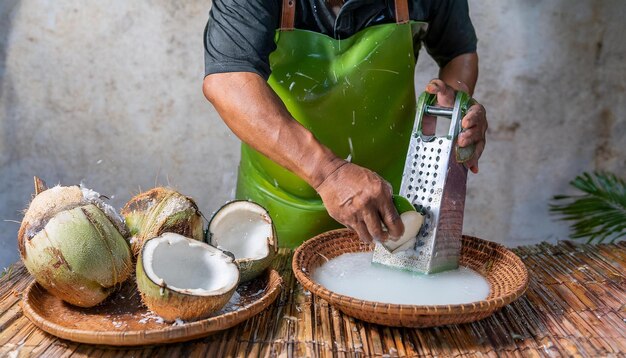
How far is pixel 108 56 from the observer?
372 centimetres

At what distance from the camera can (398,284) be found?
5.32ft

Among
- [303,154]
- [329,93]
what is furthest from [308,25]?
[303,154]

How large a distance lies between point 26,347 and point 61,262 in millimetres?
195

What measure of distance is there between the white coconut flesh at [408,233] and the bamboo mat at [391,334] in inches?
8.9

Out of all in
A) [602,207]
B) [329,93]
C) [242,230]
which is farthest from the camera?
[602,207]

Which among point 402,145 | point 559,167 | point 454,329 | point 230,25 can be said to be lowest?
point 559,167

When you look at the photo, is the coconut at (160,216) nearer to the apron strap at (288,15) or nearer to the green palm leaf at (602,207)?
the apron strap at (288,15)

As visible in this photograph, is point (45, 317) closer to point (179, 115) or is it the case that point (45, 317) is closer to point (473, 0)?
point (179, 115)

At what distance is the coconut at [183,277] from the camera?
4.44 ft

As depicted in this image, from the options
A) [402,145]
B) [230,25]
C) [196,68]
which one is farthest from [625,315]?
[196,68]

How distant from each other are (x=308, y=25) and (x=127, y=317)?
42.7 inches

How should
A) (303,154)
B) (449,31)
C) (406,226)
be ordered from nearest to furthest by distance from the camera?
1. (406,226)
2. (303,154)
3. (449,31)

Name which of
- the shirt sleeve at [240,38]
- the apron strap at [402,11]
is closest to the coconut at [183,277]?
the shirt sleeve at [240,38]

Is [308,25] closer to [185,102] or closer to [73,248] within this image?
[73,248]
